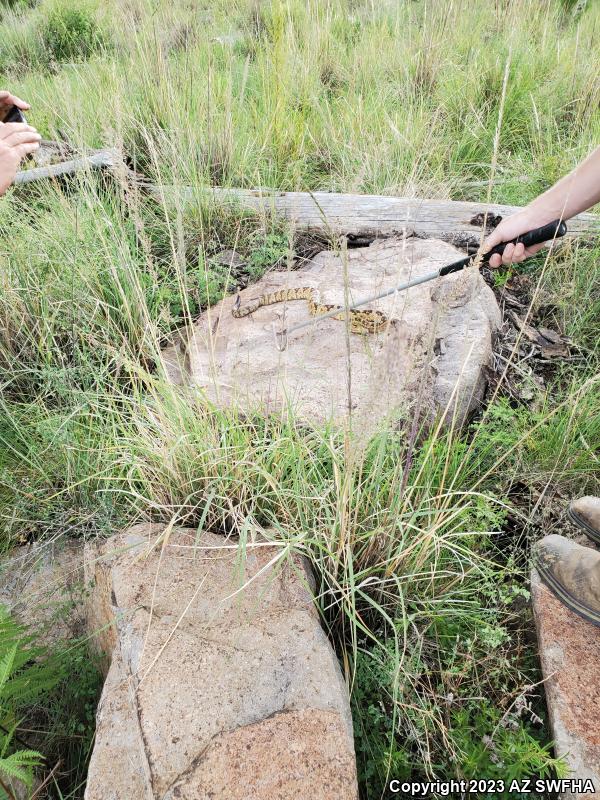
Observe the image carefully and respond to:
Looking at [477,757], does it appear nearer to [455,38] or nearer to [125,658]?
[125,658]

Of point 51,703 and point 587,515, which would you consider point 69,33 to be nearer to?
point 51,703

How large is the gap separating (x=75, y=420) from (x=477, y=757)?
5.68 ft

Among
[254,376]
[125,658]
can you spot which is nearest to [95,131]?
[254,376]

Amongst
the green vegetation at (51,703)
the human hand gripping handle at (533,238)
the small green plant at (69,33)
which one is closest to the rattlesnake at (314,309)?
the human hand gripping handle at (533,238)

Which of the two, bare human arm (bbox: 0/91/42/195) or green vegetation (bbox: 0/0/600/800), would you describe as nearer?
green vegetation (bbox: 0/0/600/800)

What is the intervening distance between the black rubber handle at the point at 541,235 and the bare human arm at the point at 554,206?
18 millimetres

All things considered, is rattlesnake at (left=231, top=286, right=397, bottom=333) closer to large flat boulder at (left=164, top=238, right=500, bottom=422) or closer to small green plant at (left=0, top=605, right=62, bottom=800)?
large flat boulder at (left=164, top=238, right=500, bottom=422)

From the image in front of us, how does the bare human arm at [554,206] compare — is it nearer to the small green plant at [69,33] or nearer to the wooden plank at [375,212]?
the wooden plank at [375,212]

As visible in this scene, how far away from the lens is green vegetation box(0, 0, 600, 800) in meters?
1.48

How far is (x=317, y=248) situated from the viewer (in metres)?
3.32

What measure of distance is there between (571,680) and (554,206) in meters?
1.47

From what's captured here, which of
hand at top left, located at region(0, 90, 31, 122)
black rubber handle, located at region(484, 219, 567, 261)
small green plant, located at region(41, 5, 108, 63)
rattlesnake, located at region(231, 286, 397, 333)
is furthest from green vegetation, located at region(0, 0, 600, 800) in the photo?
small green plant, located at region(41, 5, 108, 63)

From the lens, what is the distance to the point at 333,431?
1.98 metres

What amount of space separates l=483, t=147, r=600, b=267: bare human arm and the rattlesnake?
1.88ft
